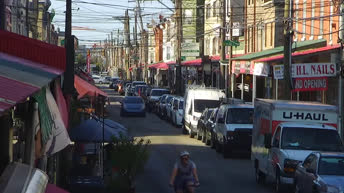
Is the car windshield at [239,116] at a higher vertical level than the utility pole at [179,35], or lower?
lower

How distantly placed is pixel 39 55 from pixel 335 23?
86.6 ft

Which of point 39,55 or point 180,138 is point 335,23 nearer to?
point 180,138

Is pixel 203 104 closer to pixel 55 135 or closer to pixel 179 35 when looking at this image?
pixel 179 35

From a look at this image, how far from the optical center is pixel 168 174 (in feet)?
78.8

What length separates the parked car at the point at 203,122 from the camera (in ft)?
115

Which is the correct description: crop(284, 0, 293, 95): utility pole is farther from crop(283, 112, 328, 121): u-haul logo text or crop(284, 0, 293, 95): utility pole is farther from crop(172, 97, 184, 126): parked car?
crop(172, 97, 184, 126): parked car

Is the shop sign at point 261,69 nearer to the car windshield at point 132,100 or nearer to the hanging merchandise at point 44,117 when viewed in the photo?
the car windshield at point 132,100

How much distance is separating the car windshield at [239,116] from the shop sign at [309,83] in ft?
9.82

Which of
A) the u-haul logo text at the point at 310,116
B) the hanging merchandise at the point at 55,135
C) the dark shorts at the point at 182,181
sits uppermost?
the hanging merchandise at the point at 55,135

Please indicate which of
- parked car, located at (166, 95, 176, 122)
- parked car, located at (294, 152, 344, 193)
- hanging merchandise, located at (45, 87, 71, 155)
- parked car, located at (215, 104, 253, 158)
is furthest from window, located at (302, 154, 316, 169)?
parked car, located at (166, 95, 176, 122)

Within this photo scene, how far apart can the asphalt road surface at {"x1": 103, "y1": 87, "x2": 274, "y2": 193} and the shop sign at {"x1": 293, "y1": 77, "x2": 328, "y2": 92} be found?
4.78m

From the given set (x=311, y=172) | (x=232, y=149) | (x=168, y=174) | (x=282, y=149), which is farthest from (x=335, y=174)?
(x=232, y=149)

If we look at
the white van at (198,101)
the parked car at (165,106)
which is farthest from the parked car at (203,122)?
the parked car at (165,106)

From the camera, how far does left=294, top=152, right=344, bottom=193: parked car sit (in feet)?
49.2
